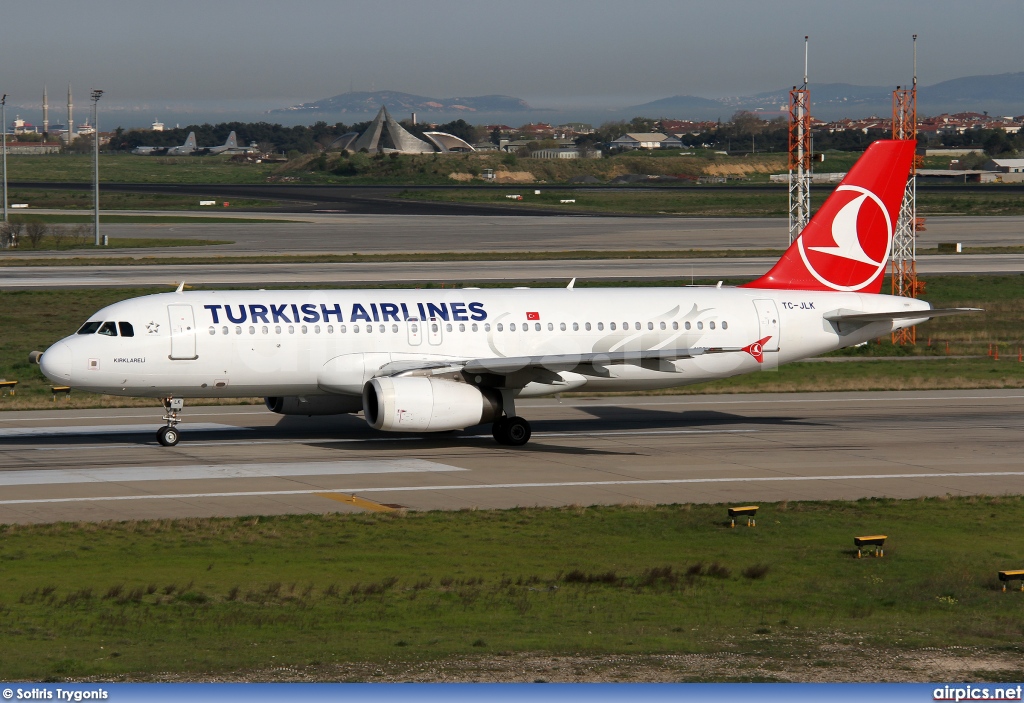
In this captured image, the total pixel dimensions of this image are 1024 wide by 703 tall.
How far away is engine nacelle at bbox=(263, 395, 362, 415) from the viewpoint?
3862 cm

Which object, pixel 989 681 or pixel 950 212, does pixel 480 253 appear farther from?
pixel 989 681

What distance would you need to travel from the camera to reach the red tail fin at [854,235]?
42.2 metres

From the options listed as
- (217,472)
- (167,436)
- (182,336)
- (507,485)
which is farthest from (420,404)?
(167,436)

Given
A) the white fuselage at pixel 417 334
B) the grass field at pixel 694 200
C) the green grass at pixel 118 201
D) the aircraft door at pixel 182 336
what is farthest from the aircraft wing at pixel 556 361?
the green grass at pixel 118 201

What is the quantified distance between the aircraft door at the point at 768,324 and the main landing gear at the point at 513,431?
8.62 metres

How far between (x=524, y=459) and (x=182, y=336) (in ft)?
34.4

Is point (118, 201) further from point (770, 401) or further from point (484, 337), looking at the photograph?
point (484, 337)

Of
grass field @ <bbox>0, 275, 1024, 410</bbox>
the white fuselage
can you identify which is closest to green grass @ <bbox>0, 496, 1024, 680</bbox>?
the white fuselage

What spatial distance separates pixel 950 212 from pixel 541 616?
129 m

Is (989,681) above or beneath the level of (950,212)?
beneath

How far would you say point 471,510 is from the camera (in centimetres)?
2892

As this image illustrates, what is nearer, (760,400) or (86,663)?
(86,663)

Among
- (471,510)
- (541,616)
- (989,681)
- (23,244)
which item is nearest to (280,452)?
(471,510)

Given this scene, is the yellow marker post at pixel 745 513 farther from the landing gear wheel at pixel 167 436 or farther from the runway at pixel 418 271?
the runway at pixel 418 271
